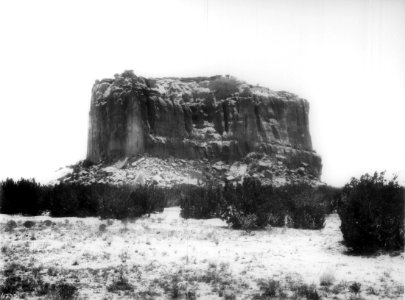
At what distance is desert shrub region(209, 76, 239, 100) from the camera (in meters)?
93.8

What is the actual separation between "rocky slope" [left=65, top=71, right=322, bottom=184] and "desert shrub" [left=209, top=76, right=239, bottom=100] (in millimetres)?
237

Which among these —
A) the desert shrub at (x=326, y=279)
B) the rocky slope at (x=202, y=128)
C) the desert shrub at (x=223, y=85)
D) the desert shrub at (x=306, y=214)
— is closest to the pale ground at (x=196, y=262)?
the desert shrub at (x=326, y=279)

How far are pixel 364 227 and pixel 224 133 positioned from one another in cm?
7716

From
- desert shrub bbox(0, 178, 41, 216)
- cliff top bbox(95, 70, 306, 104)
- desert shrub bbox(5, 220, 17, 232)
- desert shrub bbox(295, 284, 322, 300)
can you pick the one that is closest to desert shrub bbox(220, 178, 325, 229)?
desert shrub bbox(295, 284, 322, 300)

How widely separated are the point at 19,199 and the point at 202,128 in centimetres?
6842

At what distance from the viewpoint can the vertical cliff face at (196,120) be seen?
79750 millimetres

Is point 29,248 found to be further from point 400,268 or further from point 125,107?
point 125,107

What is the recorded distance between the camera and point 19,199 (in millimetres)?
21391

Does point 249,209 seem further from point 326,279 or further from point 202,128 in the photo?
point 202,128

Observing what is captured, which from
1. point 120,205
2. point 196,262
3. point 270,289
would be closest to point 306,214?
point 196,262

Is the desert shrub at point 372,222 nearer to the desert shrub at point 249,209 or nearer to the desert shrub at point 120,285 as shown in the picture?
the desert shrub at point 249,209

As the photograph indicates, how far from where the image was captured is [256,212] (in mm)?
16859

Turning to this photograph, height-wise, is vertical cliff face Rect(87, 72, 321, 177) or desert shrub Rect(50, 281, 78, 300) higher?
vertical cliff face Rect(87, 72, 321, 177)

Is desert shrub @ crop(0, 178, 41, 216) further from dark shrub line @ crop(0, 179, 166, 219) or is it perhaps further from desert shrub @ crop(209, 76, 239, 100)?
desert shrub @ crop(209, 76, 239, 100)
